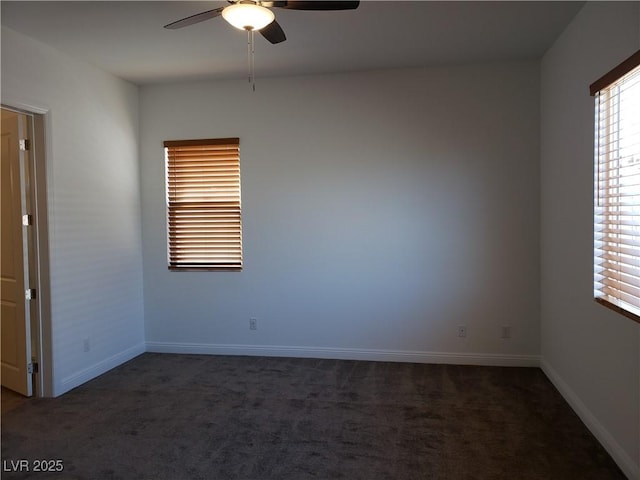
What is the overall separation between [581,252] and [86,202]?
3972 millimetres

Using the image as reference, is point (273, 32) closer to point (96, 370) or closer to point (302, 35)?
point (302, 35)

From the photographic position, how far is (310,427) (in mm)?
3033

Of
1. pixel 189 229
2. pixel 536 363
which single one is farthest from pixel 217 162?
pixel 536 363

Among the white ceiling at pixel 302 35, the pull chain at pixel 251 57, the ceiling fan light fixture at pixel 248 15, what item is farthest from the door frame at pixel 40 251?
the ceiling fan light fixture at pixel 248 15

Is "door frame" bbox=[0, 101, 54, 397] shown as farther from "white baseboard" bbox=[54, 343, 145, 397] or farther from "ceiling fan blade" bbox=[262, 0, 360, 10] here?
"ceiling fan blade" bbox=[262, 0, 360, 10]

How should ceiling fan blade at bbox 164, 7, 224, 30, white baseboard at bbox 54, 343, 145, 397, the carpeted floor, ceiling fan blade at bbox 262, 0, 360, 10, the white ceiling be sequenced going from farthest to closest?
white baseboard at bbox 54, 343, 145, 397 → the white ceiling → the carpeted floor → ceiling fan blade at bbox 164, 7, 224, 30 → ceiling fan blade at bbox 262, 0, 360, 10

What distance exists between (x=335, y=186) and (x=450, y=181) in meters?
1.09

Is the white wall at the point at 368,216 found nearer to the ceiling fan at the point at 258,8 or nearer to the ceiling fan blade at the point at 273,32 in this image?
the ceiling fan blade at the point at 273,32

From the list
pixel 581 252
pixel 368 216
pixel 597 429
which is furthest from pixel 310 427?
pixel 581 252

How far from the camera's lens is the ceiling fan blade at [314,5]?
7.29 ft

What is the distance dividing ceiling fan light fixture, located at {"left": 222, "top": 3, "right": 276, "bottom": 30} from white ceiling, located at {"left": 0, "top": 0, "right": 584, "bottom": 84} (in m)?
0.74

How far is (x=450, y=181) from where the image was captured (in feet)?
13.8

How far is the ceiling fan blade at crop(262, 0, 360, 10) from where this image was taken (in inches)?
87.5

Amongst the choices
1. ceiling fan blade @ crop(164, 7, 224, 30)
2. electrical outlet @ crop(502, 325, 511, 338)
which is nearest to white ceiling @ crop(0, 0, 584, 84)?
ceiling fan blade @ crop(164, 7, 224, 30)
